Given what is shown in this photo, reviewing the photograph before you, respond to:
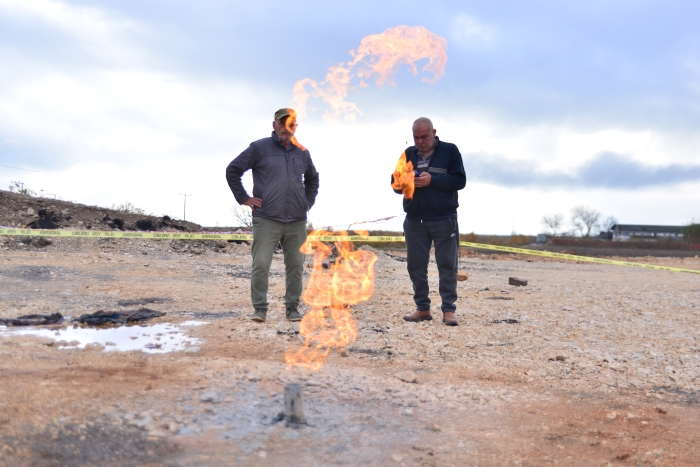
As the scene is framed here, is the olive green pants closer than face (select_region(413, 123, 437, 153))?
Yes

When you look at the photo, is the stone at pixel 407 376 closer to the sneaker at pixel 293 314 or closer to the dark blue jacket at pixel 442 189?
the sneaker at pixel 293 314

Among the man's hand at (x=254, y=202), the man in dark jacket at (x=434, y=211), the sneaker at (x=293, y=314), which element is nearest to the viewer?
the man's hand at (x=254, y=202)

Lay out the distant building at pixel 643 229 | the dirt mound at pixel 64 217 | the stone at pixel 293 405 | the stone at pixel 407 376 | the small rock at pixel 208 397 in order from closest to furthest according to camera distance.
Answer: the stone at pixel 293 405, the small rock at pixel 208 397, the stone at pixel 407 376, the dirt mound at pixel 64 217, the distant building at pixel 643 229

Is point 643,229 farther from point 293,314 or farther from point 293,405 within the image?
point 293,405

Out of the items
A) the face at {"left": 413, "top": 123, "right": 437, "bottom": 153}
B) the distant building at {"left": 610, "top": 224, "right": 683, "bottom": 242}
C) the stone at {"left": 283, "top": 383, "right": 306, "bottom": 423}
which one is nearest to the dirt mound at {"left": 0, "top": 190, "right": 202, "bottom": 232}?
the face at {"left": 413, "top": 123, "right": 437, "bottom": 153}

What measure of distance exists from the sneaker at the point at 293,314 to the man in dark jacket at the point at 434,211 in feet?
4.10

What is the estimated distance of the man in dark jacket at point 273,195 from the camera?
6.37 metres

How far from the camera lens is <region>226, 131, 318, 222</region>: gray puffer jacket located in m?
6.37

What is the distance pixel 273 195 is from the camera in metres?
6.37

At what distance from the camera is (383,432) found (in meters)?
3.32

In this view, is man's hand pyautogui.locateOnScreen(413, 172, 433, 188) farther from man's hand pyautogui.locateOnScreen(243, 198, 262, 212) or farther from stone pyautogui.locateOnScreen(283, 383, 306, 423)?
stone pyautogui.locateOnScreen(283, 383, 306, 423)

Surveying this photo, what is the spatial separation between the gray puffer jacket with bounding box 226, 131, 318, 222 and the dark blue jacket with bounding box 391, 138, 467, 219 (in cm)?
134

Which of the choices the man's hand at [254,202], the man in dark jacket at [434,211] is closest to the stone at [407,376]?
the man in dark jacket at [434,211]

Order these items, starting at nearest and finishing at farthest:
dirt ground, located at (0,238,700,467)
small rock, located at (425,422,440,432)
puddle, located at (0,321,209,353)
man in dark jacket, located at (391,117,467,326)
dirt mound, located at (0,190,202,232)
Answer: dirt ground, located at (0,238,700,467) < small rock, located at (425,422,440,432) < puddle, located at (0,321,209,353) < man in dark jacket, located at (391,117,467,326) < dirt mound, located at (0,190,202,232)
